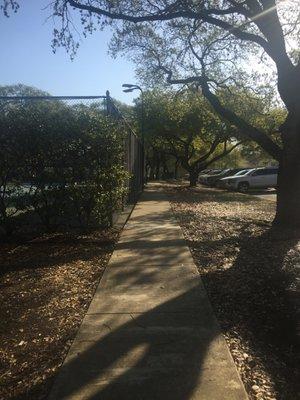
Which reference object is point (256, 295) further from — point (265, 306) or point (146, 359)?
point (146, 359)

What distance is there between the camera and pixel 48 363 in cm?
414

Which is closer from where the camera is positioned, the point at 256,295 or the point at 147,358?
the point at 147,358

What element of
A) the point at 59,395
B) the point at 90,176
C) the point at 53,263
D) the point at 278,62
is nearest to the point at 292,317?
the point at 59,395

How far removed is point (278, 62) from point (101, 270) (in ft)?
22.4

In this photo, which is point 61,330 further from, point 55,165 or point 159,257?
point 55,165

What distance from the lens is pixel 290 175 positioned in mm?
11375

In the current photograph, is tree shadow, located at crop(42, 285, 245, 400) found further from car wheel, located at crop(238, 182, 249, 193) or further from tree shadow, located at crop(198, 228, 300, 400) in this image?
car wheel, located at crop(238, 182, 249, 193)

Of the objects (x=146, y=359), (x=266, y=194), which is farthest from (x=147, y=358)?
(x=266, y=194)

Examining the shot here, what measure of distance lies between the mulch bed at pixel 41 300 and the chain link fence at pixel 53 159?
654 mm

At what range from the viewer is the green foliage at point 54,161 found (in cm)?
916

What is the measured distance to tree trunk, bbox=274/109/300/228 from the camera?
11.2 meters

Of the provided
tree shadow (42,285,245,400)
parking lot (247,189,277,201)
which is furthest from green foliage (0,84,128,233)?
parking lot (247,189,277,201)

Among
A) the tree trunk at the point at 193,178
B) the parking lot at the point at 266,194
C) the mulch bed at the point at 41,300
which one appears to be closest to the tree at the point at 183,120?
the tree trunk at the point at 193,178

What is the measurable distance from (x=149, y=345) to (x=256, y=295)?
208 centimetres
